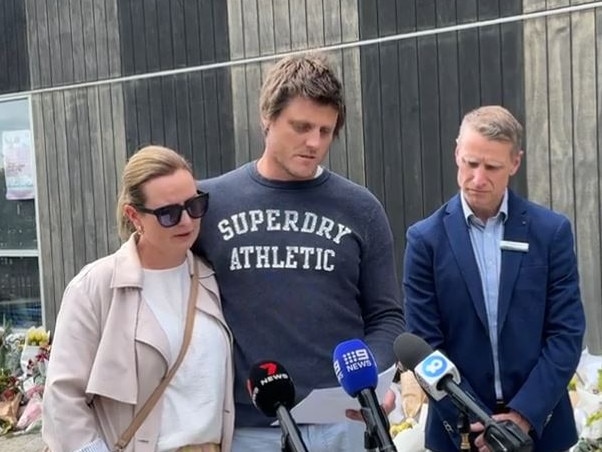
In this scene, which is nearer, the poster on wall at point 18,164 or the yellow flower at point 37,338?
the yellow flower at point 37,338

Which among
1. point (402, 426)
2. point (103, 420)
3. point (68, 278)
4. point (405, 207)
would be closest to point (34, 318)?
point (68, 278)

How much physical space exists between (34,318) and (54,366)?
658cm

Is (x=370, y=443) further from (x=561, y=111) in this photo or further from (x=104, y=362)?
(x=561, y=111)

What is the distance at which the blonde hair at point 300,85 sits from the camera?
2400 millimetres

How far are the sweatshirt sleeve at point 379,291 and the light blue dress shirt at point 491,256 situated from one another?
0.32 m

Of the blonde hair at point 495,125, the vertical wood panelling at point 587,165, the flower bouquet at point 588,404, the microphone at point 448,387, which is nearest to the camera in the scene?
the microphone at point 448,387

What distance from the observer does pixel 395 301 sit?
2.64m

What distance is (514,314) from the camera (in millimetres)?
2758

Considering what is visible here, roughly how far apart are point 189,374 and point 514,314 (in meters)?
1.03

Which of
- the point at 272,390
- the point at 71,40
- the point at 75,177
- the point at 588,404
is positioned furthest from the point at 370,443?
the point at 71,40

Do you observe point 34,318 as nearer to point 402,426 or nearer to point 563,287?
point 402,426

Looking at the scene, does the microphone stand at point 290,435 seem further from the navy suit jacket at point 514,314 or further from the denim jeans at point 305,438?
the navy suit jacket at point 514,314

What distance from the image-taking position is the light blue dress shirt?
2.77 m

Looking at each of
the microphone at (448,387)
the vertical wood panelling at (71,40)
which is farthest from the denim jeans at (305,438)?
the vertical wood panelling at (71,40)
